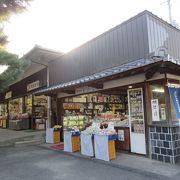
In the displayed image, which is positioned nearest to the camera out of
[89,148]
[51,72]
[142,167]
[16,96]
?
[142,167]

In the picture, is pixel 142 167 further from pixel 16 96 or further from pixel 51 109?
pixel 16 96

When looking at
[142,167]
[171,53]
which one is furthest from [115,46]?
[142,167]

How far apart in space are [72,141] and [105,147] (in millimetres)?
1907

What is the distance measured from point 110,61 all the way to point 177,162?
420 cm

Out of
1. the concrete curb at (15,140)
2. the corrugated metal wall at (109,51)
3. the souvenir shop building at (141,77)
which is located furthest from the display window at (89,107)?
the concrete curb at (15,140)

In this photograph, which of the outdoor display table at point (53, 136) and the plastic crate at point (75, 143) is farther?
the outdoor display table at point (53, 136)

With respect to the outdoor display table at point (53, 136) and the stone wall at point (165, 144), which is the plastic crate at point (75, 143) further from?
the stone wall at point (165, 144)

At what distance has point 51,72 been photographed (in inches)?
494

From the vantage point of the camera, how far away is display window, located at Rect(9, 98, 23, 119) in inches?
662

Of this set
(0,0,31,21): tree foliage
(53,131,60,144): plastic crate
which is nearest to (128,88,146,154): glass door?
(53,131,60,144): plastic crate

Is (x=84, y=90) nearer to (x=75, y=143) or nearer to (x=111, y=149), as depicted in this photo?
(x=75, y=143)

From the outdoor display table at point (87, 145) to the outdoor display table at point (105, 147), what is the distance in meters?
0.35

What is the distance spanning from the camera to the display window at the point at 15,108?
16.8 metres

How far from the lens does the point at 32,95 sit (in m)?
15.0
